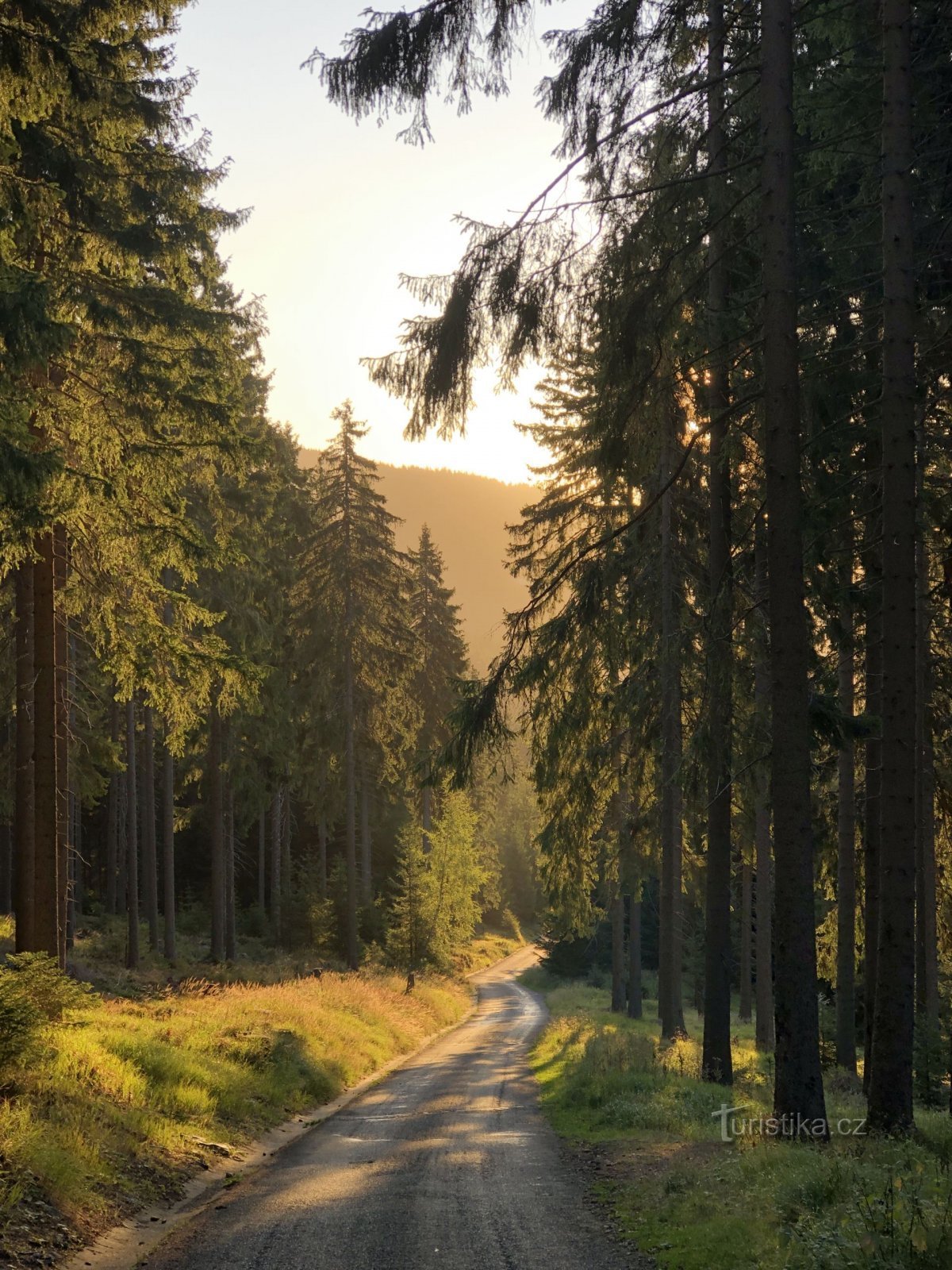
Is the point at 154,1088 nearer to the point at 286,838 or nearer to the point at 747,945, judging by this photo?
the point at 747,945

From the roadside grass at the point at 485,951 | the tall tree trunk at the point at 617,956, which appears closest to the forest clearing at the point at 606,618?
the tall tree trunk at the point at 617,956

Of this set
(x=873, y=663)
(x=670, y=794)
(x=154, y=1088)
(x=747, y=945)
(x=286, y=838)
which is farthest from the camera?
(x=286, y=838)

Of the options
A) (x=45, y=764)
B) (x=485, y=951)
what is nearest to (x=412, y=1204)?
(x=45, y=764)

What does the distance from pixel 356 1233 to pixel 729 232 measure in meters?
12.4

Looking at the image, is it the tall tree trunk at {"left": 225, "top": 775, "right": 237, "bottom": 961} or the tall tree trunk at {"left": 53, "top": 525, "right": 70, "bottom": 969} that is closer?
the tall tree trunk at {"left": 53, "top": 525, "right": 70, "bottom": 969}

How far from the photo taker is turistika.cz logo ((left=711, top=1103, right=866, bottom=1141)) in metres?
Result: 8.79

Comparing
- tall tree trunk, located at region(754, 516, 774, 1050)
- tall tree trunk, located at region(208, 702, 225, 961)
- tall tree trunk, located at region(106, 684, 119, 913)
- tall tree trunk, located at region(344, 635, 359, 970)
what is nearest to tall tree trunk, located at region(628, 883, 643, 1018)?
tall tree trunk, located at region(754, 516, 774, 1050)

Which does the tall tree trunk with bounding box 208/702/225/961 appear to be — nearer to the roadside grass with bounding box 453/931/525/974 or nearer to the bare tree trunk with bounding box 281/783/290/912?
the bare tree trunk with bounding box 281/783/290/912

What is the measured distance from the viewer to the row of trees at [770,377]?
905cm

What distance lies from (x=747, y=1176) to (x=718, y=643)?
5.44m

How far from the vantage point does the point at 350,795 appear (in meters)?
35.1

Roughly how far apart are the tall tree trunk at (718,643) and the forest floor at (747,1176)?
1124 millimetres

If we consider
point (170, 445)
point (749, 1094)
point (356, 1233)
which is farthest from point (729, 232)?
point (356, 1233)

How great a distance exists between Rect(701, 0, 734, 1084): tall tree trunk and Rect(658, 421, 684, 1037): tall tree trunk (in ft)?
9.13
